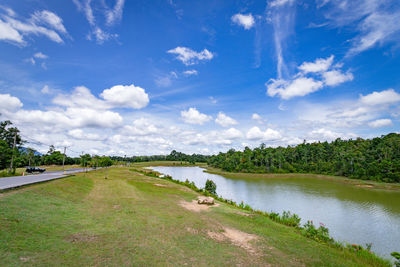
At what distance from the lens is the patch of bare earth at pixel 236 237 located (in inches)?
438

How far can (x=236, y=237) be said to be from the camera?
12.4m

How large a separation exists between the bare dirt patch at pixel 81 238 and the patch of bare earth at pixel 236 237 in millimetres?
6706

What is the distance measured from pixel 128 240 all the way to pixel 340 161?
93213mm

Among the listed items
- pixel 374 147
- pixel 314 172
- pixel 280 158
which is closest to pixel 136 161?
pixel 280 158

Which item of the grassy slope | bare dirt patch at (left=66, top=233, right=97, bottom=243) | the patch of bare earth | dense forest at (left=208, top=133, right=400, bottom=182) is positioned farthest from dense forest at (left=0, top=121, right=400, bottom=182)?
the patch of bare earth

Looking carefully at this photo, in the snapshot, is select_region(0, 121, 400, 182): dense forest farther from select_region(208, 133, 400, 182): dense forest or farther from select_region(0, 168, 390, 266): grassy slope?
select_region(0, 168, 390, 266): grassy slope

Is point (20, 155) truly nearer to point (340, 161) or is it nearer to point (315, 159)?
point (340, 161)

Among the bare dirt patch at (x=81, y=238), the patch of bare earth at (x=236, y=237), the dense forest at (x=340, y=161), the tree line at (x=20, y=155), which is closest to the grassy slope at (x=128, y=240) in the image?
the bare dirt patch at (x=81, y=238)

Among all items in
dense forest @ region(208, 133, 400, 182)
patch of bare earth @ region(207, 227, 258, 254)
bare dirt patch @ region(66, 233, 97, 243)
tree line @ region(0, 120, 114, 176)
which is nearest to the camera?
bare dirt patch @ region(66, 233, 97, 243)

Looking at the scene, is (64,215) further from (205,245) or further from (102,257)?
(205,245)

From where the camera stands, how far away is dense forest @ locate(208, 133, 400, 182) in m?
63.2

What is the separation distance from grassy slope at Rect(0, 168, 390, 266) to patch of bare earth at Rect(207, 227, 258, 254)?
365 mm

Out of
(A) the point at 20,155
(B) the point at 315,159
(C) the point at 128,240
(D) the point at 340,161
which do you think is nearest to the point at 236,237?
(C) the point at 128,240

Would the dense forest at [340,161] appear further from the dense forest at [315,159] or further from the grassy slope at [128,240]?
the grassy slope at [128,240]
